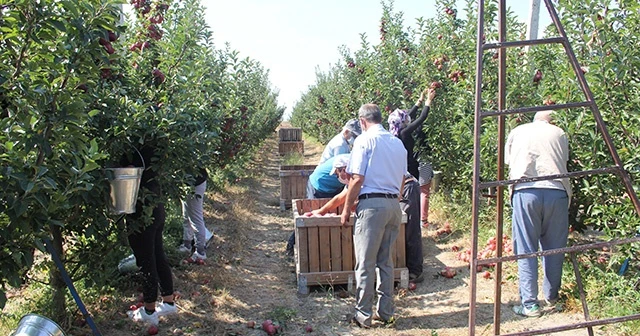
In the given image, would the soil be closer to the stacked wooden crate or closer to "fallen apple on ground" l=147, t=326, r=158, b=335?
"fallen apple on ground" l=147, t=326, r=158, b=335

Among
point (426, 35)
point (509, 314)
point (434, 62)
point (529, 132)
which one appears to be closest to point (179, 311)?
point (509, 314)

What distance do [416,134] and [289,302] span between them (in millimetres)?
3652


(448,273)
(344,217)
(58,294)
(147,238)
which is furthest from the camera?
(448,273)

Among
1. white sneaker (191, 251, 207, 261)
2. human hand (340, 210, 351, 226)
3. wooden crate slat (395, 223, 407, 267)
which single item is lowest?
white sneaker (191, 251, 207, 261)

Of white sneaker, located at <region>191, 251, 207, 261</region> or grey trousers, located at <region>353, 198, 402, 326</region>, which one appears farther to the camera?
white sneaker, located at <region>191, 251, 207, 261</region>

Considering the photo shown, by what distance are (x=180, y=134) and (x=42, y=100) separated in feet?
4.86

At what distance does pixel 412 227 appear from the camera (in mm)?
5418

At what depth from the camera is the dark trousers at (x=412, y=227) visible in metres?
5.43

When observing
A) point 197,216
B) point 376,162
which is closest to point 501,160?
point 376,162

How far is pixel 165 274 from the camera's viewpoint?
172 inches

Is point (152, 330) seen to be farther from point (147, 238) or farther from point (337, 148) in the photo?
point (337, 148)

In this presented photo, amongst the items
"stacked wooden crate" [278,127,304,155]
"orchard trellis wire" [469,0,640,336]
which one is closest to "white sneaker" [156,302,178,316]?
"orchard trellis wire" [469,0,640,336]

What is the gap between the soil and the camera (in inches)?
174

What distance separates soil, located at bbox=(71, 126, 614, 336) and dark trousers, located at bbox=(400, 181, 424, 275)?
0.24 m
